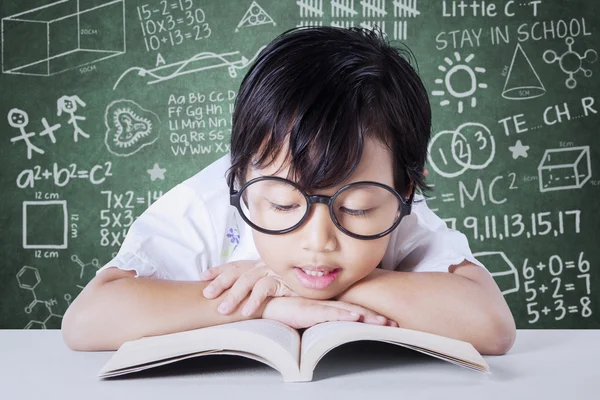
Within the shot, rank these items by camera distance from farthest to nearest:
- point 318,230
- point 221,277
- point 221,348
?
point 221,277
point 318,230
point 221,348

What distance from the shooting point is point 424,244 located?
1164 millimetres

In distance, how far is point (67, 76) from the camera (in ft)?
9.33

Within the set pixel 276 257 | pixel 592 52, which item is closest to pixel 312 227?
pixel 276 257

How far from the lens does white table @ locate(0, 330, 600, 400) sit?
0.60 meters

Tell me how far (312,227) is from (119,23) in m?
2.33

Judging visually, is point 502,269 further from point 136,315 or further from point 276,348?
point 276,348

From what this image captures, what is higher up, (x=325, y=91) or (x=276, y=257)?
(x=325, y=91)

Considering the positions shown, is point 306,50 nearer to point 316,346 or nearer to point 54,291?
point 316,346

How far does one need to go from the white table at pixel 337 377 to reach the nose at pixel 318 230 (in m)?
0.13

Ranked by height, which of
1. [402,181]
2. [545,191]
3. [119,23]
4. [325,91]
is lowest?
[545,191]

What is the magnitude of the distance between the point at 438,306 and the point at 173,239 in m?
0.47

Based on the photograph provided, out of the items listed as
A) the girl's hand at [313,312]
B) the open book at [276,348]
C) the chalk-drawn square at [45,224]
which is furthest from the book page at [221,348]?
the chalk-drawn square at [45,224]

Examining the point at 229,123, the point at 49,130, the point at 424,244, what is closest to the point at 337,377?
the point at 424,244

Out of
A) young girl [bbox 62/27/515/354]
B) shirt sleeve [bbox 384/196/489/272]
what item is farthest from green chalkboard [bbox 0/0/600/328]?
young girl [bbox 62/27/515/354]
